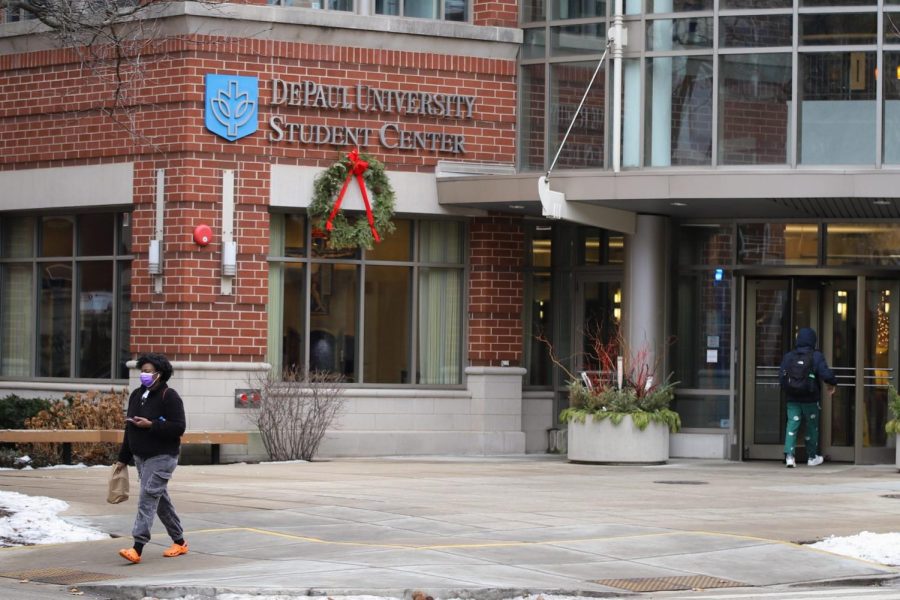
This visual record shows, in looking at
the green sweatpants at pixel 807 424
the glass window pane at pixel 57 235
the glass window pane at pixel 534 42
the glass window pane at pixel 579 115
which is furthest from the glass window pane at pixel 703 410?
the glass window pane at pixel 57 235

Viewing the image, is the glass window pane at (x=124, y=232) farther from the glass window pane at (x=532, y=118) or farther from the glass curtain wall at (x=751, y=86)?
the glass curtain wall at (x=751, y=86)

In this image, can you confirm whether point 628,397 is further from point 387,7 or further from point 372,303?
point 387,7

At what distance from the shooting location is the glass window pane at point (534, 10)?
911 inches

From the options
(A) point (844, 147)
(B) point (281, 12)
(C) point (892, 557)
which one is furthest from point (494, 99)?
(C) point (892, 557)

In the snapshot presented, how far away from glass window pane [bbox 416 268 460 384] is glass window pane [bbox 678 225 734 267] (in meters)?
3.23

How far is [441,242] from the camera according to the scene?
77.3ft

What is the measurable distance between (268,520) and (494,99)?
34.1 feet

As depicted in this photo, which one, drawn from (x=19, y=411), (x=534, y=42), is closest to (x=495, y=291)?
(x=534, y=42)

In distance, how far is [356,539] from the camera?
13.2 m

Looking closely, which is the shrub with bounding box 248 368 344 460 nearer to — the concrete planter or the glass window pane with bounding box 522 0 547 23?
the concrete planter

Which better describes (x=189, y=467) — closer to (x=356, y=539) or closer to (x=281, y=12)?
(x=281, y=12)

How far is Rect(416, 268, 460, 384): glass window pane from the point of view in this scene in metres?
23.4

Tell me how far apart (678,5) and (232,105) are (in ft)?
20.2

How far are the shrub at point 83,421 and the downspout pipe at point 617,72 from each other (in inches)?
291
